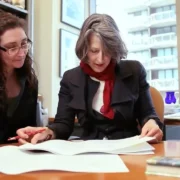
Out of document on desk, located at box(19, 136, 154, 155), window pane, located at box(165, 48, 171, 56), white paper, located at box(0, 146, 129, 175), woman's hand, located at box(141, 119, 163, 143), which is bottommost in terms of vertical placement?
white paper, located at box(0, 146, 129, 175)

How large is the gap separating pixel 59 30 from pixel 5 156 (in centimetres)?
206

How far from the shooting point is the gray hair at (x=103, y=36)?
1248 millimetres

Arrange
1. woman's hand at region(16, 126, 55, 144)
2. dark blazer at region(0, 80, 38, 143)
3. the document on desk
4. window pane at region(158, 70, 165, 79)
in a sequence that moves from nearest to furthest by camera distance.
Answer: the document on desk, woman's hand at region(16, 126, 55, 144), dark blazer at region(0, 80, 38, 143), window pane at region(158, 70, 165, 79)

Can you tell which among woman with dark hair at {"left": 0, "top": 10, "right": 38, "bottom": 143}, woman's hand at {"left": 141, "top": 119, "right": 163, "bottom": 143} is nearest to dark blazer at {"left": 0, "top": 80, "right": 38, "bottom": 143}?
woman with dark hair at {"left": 0, "top": 10, "right": 38, "bottom": 143}

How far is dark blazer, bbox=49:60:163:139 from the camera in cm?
123

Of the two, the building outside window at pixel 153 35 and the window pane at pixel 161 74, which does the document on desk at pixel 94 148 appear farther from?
the window pane at pixel 161 74

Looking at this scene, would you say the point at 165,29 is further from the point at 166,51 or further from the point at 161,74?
the point at 161,74

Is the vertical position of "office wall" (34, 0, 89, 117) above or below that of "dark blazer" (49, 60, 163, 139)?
above

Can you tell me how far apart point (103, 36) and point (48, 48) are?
4.75 ft

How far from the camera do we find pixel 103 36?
124 cm

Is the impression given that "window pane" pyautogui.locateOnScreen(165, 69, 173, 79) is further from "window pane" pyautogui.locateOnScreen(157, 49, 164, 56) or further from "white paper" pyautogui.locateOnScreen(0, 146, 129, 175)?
"white paper" pyautogui.locateOnScreen(0, 146, 129, 175)

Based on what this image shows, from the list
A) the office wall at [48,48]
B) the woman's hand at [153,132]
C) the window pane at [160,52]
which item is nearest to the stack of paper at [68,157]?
the woman's hand at [153,132]

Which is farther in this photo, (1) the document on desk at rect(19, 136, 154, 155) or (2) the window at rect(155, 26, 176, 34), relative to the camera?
(2) the window at rect(155, 26, 176, 34)

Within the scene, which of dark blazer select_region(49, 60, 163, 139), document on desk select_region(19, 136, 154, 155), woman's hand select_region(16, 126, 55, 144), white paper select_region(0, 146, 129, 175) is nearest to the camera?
white paper select_region(0, 146, 129, 175)
